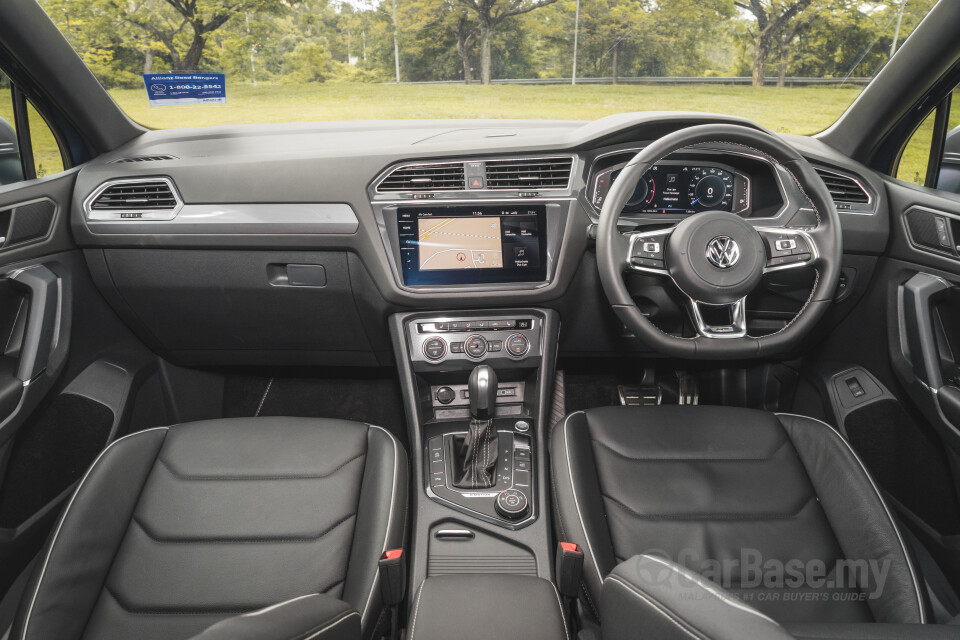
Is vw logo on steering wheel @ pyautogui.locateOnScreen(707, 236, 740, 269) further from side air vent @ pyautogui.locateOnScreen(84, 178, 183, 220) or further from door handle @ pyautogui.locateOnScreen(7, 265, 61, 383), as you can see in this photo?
door handle @ pyautogui.locateOnScreen(7, 265, 61, 383)

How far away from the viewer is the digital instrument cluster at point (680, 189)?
6.67ft

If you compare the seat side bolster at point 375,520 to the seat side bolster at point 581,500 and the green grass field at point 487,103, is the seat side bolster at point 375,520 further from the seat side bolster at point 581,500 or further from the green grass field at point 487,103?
the green grass field at point 487,103

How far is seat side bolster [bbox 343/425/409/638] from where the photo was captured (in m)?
1.38

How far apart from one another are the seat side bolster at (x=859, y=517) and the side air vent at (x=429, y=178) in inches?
50.0

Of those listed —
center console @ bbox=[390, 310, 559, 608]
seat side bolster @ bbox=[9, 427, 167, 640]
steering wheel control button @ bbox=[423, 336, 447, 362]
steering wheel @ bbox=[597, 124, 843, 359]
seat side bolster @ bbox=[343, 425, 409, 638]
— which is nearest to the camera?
seat side bolster @ bbox=[9, 427, 167, 640]

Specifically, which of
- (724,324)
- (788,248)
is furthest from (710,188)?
(724,324)

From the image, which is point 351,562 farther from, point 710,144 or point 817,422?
point 710,144

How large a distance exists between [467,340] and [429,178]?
56 cm

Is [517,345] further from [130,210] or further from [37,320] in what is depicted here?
[37,320]

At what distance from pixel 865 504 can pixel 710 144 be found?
116 cm

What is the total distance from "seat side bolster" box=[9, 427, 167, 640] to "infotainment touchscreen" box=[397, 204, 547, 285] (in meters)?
0.98

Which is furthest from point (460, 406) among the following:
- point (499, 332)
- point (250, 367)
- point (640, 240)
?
point (250, 367)

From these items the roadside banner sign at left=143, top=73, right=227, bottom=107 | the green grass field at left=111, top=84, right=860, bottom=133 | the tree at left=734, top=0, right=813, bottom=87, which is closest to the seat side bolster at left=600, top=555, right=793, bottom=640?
the green grass field at left=111, top=84, right=860, bottom=133

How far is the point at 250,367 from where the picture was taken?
2756mm
